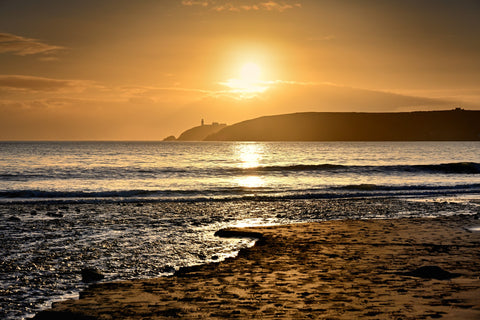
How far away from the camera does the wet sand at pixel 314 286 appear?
8.16 m

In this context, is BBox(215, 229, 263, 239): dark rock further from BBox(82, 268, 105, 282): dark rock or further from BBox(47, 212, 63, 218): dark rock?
BBox(47, 212, 63, 218): dark rock

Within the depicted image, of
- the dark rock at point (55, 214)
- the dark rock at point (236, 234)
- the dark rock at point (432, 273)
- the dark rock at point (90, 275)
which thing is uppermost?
the dark rock at point (432, 273)

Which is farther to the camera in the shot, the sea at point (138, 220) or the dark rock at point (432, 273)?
the sea at point (138, 220)

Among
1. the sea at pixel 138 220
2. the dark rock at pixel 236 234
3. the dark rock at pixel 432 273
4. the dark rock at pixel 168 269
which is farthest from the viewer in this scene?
the dark rock at pixel 236 234

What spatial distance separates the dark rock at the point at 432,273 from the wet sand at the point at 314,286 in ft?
0.07

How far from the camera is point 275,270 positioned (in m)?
11.4

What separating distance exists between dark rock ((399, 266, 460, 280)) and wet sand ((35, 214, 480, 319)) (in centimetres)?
2

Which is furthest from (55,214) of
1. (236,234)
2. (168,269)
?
(168,269)

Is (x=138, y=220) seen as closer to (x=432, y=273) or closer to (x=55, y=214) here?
(x=55, y=214)

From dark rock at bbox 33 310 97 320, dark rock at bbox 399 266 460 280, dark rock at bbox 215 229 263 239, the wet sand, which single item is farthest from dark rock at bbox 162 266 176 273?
dark rock at bbox 399 266 460 280

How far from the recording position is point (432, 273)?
1051 cm

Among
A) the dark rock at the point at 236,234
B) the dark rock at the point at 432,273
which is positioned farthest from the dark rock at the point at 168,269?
the dark rock at the point at 432,273

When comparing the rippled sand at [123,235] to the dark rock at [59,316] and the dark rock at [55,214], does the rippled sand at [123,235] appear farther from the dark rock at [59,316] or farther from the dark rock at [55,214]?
the dark rock at [59,316]

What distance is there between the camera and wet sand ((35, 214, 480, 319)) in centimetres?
816
